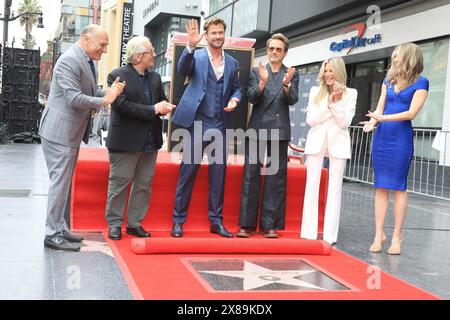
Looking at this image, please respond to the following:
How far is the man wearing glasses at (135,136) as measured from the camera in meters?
5.27

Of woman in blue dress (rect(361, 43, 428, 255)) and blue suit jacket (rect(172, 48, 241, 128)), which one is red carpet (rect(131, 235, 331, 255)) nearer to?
woman in blue dress (rect(361, 43, 428, 255))

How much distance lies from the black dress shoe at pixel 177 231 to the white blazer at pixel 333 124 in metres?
1.42

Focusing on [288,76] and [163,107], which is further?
[288,76]

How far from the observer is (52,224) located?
5.00 meters

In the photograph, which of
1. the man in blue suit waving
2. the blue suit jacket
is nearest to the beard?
the man in blue suit waving

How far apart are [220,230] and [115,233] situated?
3.39 feet

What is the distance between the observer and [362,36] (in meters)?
15.8

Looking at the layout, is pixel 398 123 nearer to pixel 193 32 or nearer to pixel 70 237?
pixel 193 32

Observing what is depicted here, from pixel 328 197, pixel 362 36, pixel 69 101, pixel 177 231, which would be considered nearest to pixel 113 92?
pixel 69 101

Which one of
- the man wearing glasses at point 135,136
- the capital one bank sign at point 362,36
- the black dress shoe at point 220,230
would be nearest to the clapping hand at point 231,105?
the man wearing glasses at point 135,136

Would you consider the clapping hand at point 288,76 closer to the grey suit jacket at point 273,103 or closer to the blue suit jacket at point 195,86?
the grey suit jacket at point 273,103

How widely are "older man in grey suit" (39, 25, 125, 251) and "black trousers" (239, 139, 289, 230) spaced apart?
5.07 ft
